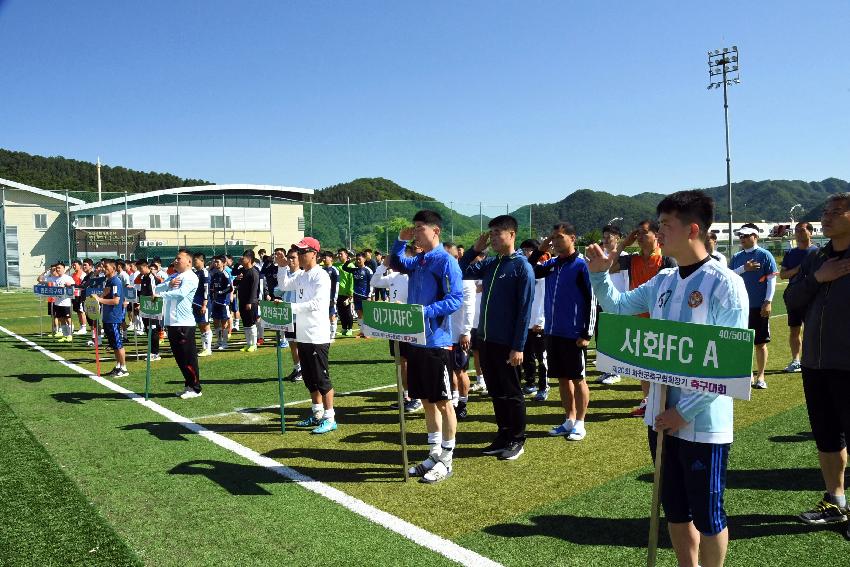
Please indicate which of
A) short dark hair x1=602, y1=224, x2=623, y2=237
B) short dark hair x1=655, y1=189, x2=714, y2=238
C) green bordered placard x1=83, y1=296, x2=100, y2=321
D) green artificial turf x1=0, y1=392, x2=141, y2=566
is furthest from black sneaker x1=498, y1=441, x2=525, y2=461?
green bordered placard x1=83, y1=296, x2=100, y2=321

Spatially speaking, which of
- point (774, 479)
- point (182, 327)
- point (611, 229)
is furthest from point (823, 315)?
point (182, 327)

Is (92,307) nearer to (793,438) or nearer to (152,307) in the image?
(152,307)

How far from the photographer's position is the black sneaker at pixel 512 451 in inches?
230

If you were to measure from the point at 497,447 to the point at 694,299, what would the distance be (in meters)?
3.64

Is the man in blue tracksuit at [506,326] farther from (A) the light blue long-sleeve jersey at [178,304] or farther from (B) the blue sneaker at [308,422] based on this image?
(A) the light blue long-sleeve jersey at [178,304]

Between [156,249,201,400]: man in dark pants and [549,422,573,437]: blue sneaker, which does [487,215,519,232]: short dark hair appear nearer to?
[549,422,573,437]: blue sneaker

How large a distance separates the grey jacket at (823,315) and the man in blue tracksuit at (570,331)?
93.1 inches

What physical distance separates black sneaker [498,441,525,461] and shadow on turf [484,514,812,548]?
1.44 m

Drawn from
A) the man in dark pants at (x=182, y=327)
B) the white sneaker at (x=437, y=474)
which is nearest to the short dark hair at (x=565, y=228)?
the white sneaker at (x=437, y=474)

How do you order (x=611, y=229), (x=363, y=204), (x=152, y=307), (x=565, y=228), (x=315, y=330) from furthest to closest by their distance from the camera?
(x=363, y=204)
(x=152, y=307)
(x=611, y=229)
(x=315, y=330)
(x=565, y=228)

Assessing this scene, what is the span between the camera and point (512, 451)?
5.86 meters

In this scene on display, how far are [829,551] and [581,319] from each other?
3.12m

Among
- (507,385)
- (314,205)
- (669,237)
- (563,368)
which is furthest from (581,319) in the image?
(314,205)

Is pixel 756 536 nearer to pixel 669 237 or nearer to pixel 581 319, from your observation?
pixel 669 237
